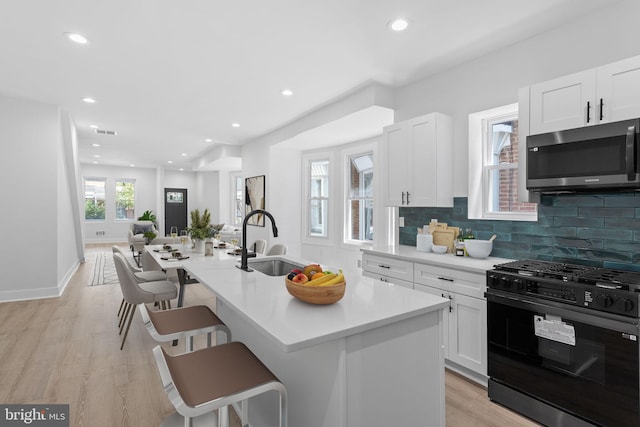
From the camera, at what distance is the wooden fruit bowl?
136 cm

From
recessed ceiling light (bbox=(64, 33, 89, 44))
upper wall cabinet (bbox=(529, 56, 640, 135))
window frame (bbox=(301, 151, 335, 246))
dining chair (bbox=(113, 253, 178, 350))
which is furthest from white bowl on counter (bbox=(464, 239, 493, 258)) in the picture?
recessed ceiling light (bbox=(64, 33, 89, 44))

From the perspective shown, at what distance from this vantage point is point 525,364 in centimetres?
207

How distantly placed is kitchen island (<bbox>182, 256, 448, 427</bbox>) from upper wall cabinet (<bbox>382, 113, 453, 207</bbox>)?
1.72 m

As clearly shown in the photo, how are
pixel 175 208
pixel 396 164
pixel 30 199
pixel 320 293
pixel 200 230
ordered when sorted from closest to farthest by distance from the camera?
pixel 320 293
pixel 396 164
pixel 200 230
pixel 30 199
pixel 175 208

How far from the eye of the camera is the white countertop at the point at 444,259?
2.43 meters

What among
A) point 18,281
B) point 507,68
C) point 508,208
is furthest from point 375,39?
point 18,281

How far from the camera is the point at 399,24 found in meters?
2.49

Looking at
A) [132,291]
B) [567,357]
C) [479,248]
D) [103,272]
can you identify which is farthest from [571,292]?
[103,272]

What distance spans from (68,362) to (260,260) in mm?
1883

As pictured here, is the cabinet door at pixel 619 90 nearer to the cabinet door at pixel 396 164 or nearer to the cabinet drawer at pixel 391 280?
the cabinet door at pixel 396 164

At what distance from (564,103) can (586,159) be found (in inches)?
16.2

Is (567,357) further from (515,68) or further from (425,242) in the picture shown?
(515,68)

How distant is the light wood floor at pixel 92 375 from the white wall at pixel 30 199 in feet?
2.12

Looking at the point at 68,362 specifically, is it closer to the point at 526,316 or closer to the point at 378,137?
the point at 526,316
